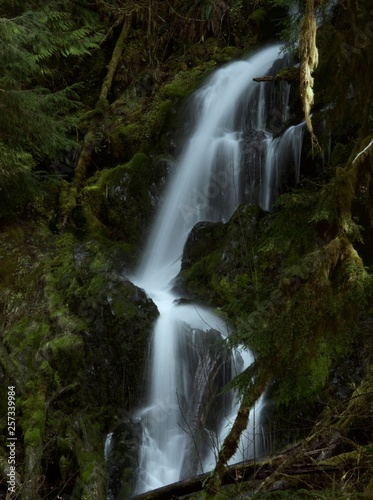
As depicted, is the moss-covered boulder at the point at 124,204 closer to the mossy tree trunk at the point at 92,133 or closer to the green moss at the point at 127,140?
the mossy tree trunk at the point at 92,133

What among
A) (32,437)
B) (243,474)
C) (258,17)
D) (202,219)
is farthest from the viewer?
(258,17)

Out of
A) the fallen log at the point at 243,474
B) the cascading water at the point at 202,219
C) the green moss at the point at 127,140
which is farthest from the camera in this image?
the green moss at the point at 127,140

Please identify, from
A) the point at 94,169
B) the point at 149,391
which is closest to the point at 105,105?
the point at 94,169

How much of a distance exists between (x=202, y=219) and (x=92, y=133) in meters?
Result: 4.41

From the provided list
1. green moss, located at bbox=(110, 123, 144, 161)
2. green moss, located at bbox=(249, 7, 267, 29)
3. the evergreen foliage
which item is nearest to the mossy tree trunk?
green moss, located at bbox=(110, 123, 144, 161)

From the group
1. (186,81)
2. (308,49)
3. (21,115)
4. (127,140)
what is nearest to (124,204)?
(127,140)

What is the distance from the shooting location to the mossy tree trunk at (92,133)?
1109 cm

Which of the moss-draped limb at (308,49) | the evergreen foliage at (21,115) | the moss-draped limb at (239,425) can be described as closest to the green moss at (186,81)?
the evergreen foliage at (21,115)

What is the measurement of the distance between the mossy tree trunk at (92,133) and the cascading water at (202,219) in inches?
79.8

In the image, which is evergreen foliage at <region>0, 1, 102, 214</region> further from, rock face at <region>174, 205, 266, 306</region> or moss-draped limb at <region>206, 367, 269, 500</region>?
moss-draped limb at <region>206, 367, 269, 500</region>

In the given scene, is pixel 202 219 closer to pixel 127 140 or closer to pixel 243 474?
pixel 127 140

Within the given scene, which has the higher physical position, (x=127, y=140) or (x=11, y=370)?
(x=127, y=140)

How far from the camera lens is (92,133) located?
13047 millimetres

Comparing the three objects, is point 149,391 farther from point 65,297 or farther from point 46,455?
point 65,297
